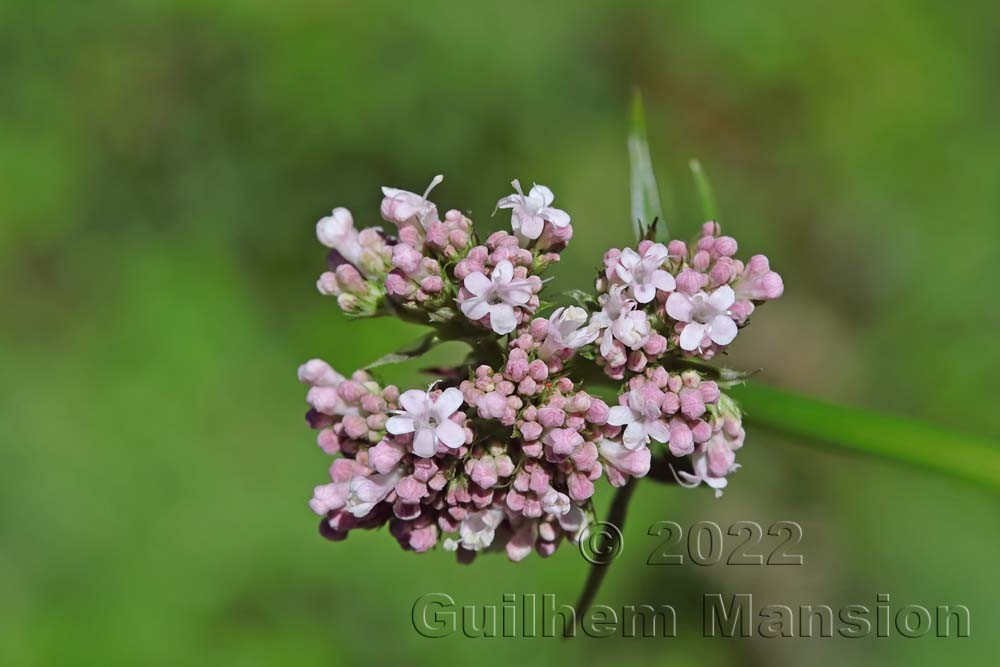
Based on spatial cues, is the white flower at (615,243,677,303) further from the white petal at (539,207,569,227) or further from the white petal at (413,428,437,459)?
the white petal at (413,428,437,459)

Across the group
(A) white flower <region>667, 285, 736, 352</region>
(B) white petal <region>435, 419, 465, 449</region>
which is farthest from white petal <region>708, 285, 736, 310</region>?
(B) white petal <region>435, 419, 465, 449</region>

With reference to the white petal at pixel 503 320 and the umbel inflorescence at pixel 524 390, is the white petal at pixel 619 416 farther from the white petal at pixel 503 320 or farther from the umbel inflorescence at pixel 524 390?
the white petal at pixel 503 320

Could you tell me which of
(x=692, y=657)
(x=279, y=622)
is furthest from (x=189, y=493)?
(x=692, y=657)

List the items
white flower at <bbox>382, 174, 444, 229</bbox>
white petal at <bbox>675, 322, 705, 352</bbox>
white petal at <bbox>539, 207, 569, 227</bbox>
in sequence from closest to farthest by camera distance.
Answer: white petal at <bbox>675, 322, 705, 352</bbox> → white petal at <bbox>539, 207, 569, 227</bbox> → white flower at <bbox>382, 174, 444, 229</bbox>

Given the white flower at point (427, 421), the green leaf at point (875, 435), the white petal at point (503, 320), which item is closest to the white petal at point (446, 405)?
the white flower at point (427, 421)

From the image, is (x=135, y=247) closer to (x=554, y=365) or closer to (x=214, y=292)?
(x=214, y=292)

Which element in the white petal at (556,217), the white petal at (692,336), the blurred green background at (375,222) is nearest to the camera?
the white petal at (692,336)
